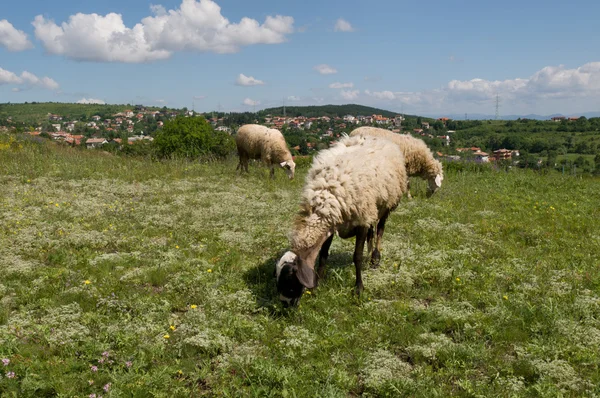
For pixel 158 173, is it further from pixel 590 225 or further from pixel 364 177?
pixel 590 225

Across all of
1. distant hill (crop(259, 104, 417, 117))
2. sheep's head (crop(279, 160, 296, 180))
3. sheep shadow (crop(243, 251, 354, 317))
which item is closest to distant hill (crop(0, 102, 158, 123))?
distant hill (crop(259, 104, 417, 117))

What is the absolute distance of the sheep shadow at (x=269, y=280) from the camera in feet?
20.7

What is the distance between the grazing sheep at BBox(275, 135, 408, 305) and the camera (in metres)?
5.90

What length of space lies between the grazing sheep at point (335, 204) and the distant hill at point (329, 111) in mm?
120888

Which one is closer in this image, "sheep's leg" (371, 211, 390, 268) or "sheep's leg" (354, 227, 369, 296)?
"sheep's leg" (354, 227, 369, 296)

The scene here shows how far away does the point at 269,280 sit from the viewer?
7234mm

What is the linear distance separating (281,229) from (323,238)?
3.95 metres

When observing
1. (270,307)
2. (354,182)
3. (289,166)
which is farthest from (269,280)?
(289,166)

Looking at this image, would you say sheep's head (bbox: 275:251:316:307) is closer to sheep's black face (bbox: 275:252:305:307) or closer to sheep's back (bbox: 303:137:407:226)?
sheep's black face (bbox: 275:252:305:307)

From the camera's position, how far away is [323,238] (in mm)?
6285

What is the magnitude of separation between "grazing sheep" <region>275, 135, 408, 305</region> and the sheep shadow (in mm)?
330

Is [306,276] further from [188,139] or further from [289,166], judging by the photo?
[188,139]

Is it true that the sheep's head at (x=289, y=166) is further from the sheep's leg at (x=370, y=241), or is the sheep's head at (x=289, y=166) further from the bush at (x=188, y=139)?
the bush at (x=188, y=139)

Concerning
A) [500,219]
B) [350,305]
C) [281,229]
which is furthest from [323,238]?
[500,219]
